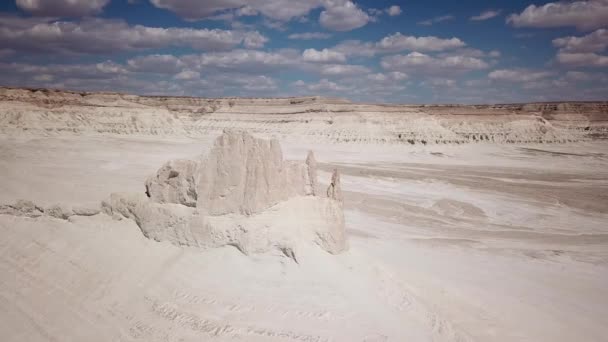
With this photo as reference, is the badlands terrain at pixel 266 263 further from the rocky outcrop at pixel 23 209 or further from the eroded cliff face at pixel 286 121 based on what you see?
the eroded cliff face at pixel 286 121

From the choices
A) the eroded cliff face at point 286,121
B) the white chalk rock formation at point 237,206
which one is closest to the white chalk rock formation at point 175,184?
the white chalk rock formation at point 237,206

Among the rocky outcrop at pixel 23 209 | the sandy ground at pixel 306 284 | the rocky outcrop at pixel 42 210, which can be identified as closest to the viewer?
the sandy ground at pixel 306 284

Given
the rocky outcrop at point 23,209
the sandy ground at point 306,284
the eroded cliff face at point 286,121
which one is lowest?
the sandy ground at point 306,284

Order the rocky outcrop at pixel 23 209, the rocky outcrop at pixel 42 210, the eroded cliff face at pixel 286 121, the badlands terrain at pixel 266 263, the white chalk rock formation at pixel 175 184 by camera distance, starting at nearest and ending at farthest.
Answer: the badlands terrain at pixel 266 263
the white chalk rock formation at pixel 175 184
the rocky outcrop at pixel 42 210
the rocky outcrop at pixel 23 209
the eroded cliff face at pixel 286 121

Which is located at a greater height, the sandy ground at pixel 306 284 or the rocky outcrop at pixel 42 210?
the rocky outcrop at pixel 42 210

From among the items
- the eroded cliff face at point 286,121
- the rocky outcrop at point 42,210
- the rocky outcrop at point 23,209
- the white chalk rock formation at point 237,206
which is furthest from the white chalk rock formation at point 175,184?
the eroded cliff face at point 286,121

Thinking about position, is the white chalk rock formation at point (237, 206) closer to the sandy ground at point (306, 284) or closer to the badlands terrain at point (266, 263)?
the badlands terrain at point (266, 263)

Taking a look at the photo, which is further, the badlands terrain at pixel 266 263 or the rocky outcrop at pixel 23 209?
the rocky outcrop at pixel 23 209

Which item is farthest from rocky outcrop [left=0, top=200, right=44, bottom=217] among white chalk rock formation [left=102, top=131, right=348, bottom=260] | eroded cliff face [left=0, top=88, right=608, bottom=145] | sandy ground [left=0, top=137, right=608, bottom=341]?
eroded cliff face [left=0, top=88, right=608, bottom=145]
